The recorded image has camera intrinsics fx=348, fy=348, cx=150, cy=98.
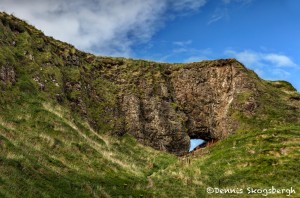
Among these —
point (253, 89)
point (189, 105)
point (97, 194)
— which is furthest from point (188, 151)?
point (97, 194)

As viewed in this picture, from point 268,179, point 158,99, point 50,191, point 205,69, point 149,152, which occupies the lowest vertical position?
point 50,191

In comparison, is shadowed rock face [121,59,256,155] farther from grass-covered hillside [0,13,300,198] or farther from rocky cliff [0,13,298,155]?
grass-covered hillside [0,13,300,198]

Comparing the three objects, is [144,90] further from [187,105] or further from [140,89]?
[187,105]

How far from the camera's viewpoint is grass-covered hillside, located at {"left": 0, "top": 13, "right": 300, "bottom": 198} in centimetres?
2758

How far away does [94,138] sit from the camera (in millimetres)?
49031

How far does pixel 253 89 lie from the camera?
248ft

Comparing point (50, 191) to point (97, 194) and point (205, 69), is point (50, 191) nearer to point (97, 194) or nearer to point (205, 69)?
point (97, 194)

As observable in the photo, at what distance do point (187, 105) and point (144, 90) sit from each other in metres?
10.6

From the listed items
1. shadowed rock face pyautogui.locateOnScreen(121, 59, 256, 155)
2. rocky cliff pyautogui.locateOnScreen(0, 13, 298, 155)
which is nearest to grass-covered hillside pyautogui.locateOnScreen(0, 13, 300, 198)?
rocky cliff pyautogui.locateOnScreen(0, 13, 298, 155)

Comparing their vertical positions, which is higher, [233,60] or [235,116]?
[233,60]

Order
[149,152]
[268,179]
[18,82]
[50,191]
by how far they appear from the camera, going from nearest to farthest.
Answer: [50,191]
[268,179]
[18,82]
[149,152]

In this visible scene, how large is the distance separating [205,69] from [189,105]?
9.91m

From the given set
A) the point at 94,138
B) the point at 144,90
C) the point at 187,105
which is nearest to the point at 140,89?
the point at 144,90

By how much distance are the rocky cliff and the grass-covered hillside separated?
0.91 ft
